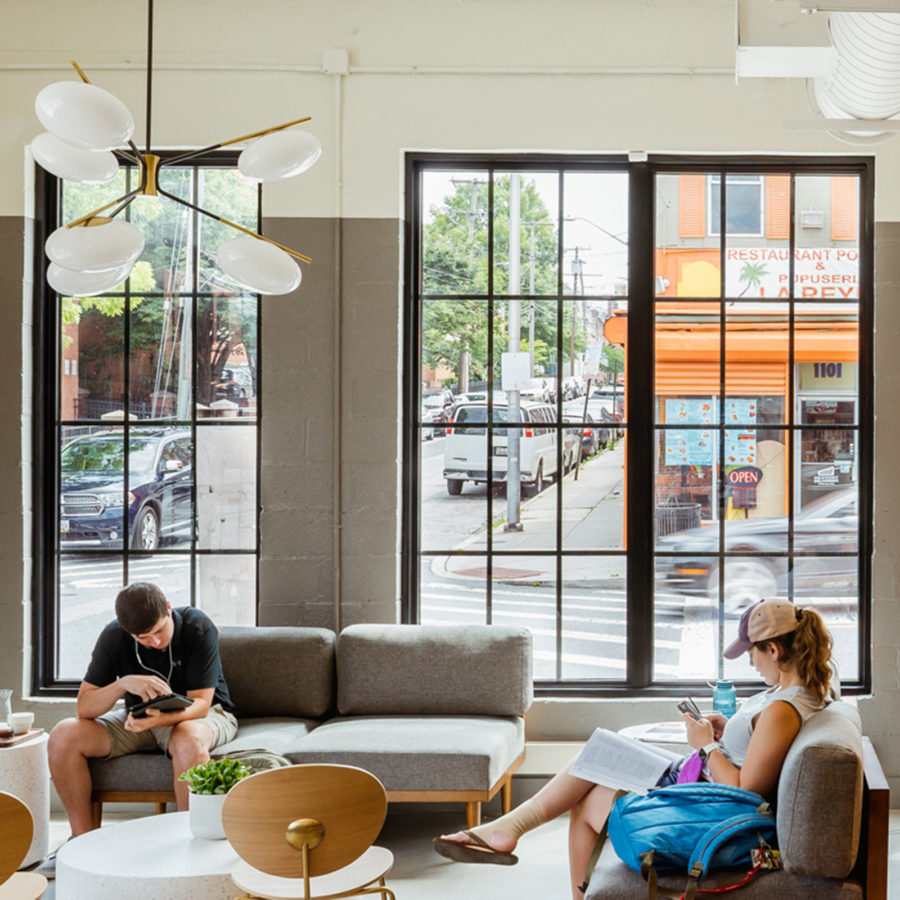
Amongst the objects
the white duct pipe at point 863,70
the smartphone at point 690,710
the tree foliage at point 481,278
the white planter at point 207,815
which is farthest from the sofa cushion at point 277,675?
the white duct pipe at point 863,70

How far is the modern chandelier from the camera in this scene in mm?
2662

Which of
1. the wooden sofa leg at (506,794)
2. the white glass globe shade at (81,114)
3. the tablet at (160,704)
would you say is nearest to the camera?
the white glass globe shade at (81,114)

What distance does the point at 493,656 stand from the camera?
4.74m

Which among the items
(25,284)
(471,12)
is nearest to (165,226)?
(25,284)

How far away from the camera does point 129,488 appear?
521 centimetres

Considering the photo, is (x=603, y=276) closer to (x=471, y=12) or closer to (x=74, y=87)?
(x=471, y=12)

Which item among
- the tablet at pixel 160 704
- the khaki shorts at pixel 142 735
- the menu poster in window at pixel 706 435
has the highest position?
A: the menu poster in window at pixel 706 435

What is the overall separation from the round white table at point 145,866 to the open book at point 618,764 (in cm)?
118

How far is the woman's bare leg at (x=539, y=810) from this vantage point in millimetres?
3424

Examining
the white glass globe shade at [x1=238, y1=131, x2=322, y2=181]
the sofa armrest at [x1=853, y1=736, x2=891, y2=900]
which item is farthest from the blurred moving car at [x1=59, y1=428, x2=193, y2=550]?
the sofa armrest at [x1=853, y1=736, x2=891, y2=900]

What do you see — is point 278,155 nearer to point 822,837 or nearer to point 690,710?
point 690,710

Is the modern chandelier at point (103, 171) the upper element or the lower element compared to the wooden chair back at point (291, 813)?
upper

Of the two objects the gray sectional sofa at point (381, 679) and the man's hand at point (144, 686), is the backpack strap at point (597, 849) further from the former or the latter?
the man's hand at point (144, 686)

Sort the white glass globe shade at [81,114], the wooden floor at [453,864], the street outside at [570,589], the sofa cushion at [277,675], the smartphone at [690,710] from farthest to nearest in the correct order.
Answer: the street outside at [570,589] < the sofa cushion at [277,675] < the wooden floor at [453,864] < the smartphone at [690,710] < the white glass globe shade at [81,114]
